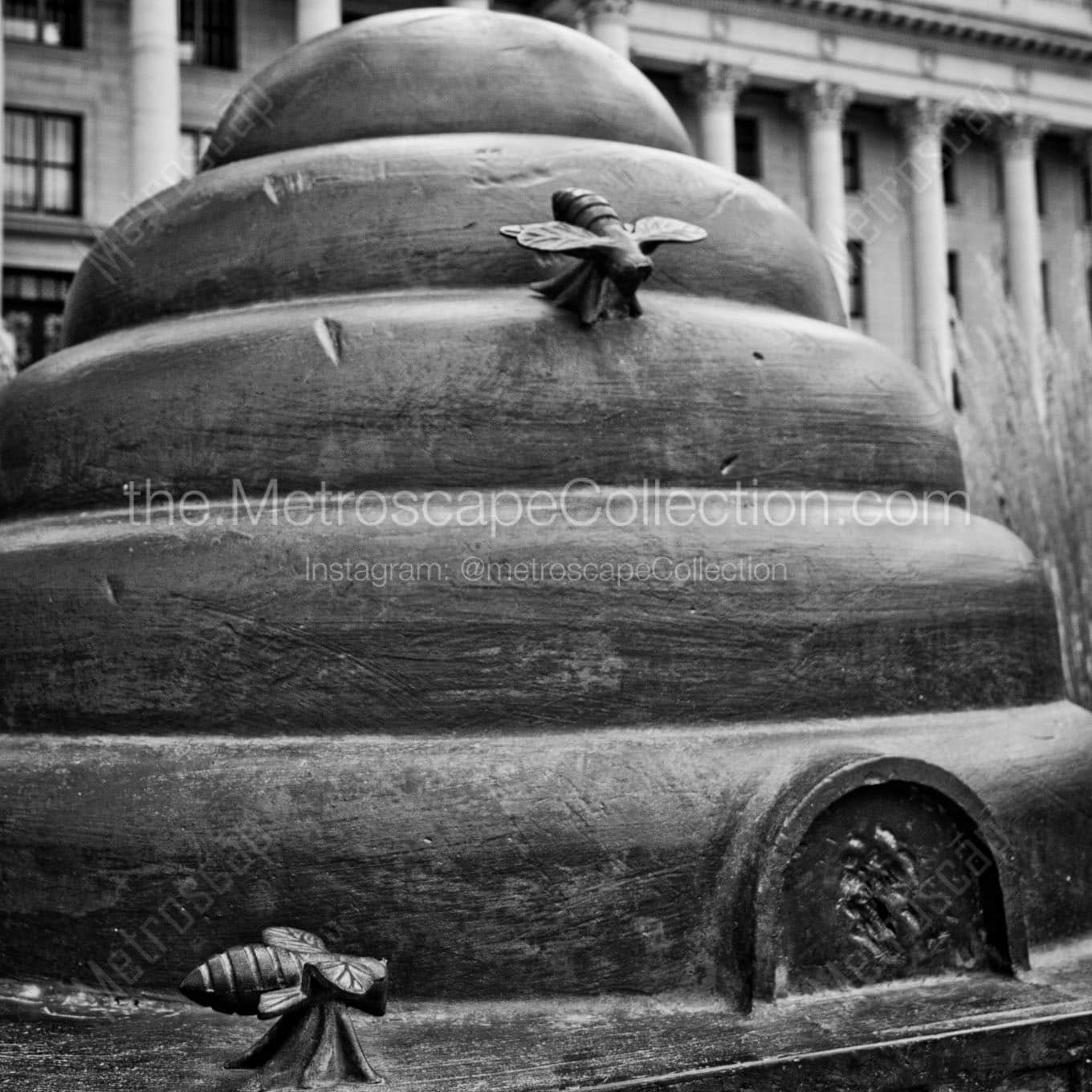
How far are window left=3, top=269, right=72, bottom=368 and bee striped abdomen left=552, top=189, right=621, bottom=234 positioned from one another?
3006cm

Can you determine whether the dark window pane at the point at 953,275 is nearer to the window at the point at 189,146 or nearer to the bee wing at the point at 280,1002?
the window at the point at 189,146

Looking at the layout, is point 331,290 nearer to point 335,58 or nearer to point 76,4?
point 335,58

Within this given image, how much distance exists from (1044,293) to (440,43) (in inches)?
1763

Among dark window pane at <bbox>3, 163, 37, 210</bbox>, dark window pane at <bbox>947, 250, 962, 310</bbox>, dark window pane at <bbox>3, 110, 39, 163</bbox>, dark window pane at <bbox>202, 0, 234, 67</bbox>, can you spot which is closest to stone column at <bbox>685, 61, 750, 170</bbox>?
dark window pane at <bbox>947, 250, 962, 310</bbox>

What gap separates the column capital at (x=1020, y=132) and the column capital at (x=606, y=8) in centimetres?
1378

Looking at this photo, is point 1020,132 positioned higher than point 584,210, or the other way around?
point 1020,132

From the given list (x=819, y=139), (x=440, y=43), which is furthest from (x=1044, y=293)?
(x=440, y=43)

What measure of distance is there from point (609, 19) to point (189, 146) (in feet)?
37.5

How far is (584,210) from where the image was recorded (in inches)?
154

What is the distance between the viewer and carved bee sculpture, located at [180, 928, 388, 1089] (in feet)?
9.57

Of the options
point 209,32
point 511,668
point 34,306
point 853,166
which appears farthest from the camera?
point 853,166

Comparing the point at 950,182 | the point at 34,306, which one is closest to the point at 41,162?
the point at 34,306

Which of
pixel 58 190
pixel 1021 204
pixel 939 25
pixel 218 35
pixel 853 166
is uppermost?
pixel 939 25

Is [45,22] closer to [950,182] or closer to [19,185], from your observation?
[19,185]
